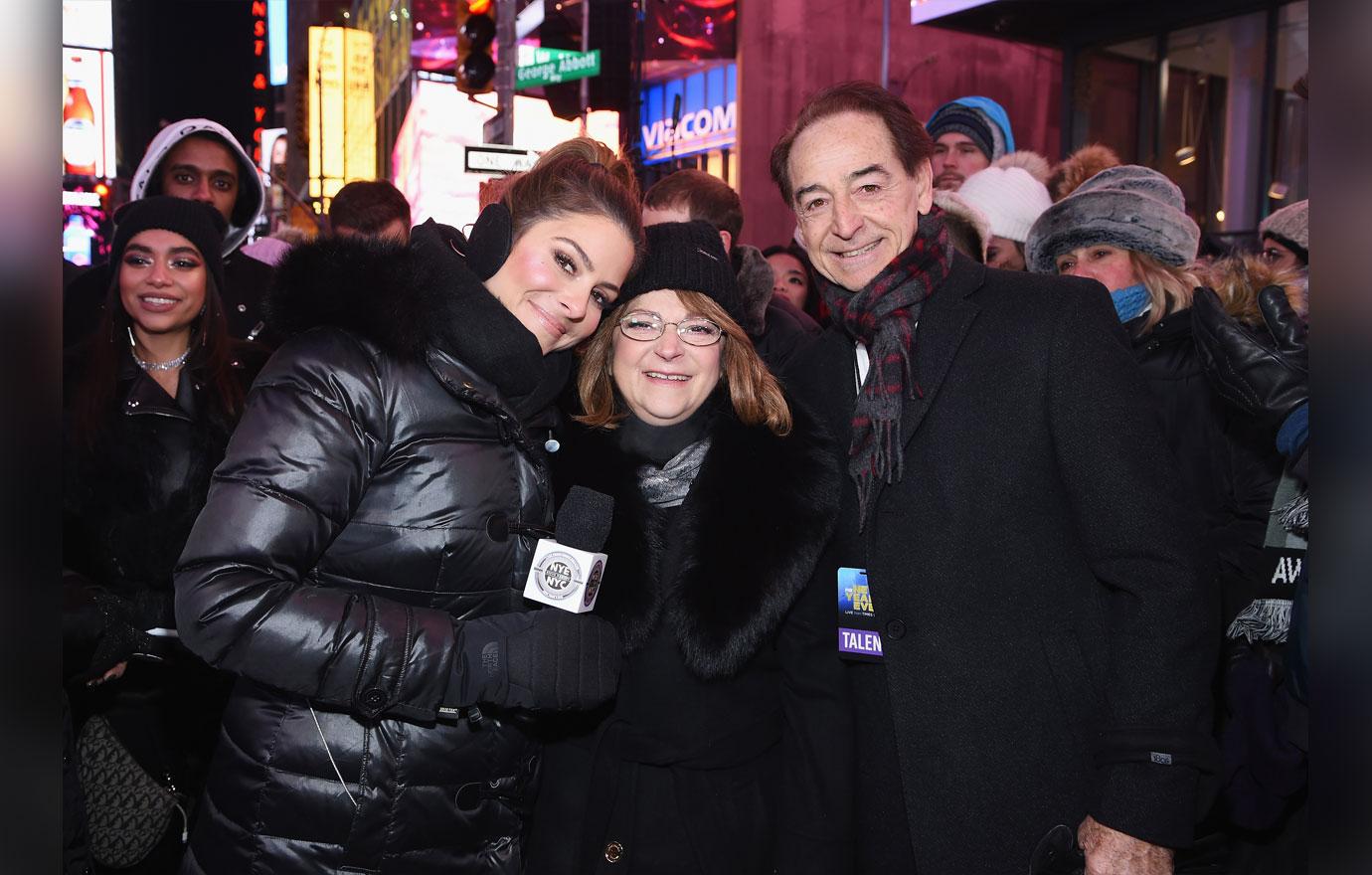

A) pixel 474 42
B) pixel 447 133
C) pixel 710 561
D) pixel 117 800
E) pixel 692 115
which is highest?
pixel 447 133

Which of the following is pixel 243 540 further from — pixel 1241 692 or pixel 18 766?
pixel 1241 692

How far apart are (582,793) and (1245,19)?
468 inches

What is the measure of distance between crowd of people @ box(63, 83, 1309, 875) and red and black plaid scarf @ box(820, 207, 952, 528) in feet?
0.03

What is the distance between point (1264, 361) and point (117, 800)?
3920mm

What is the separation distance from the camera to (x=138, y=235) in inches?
153

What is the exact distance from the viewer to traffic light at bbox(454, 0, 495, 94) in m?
9.49

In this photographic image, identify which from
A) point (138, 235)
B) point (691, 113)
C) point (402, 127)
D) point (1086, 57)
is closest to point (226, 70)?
point (402, 127)

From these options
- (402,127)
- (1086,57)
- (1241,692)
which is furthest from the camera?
(402,127)

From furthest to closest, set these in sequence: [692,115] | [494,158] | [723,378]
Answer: [692,115]
[494,158]
[723,378]

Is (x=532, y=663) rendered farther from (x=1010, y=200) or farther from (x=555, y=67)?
(x=555, y=67)

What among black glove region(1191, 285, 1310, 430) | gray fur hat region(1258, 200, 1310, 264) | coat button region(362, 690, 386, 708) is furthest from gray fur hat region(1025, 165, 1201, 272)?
coat button region(362, 690, 386, 708)

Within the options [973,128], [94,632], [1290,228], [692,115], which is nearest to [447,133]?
[692,115]

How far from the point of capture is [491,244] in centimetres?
258

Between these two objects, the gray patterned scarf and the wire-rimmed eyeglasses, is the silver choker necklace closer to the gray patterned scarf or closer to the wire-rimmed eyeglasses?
the wire-rimmed eyeglasses
